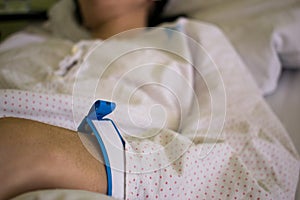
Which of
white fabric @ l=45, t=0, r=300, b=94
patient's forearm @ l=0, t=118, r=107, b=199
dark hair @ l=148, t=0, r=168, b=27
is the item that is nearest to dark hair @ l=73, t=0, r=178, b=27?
dark hair @ l=148, t=0, r=168, b=27

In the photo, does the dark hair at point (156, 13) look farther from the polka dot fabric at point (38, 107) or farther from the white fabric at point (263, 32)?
the polka dot fabric at point (38, 107)

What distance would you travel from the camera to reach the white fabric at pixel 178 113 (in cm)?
61

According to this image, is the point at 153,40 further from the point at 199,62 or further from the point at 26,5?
the point at 26,5

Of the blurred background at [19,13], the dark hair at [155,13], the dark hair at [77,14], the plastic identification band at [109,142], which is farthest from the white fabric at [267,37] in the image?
the blurred background at [19,13]

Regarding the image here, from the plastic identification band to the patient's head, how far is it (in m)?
0.60

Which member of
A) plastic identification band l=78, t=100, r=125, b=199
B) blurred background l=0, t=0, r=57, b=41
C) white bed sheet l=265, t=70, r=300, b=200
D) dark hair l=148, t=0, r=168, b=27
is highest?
blurred background l=0, t=0, r=57, b=41

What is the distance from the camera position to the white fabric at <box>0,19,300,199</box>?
0.61 meters

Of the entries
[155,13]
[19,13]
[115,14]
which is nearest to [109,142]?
[115,14]

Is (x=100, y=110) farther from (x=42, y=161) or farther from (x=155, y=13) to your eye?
(x=155, y=13)

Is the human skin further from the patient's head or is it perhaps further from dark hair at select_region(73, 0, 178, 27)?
dark hair at select_region(73, 0, 178, 27)

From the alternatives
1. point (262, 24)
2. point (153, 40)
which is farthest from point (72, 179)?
point (262, 24)

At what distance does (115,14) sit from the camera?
1.15m

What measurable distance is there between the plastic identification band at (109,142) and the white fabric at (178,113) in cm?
1

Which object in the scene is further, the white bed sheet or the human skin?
the white bed sheet
